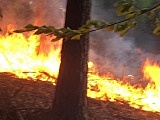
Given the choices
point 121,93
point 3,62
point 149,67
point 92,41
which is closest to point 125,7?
point 121,93

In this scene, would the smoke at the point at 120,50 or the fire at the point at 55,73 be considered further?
the smoke at the point at 120,50

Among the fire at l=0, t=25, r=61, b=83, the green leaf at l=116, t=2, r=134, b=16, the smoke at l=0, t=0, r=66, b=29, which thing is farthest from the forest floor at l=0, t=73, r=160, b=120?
the smoke at l=0, t=0, r=66, b=29

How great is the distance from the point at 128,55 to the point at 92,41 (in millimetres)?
2517

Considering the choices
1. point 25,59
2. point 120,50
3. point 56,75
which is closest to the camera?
point 56,75

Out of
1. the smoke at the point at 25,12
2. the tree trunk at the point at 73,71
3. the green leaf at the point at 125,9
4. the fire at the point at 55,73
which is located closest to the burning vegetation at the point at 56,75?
the fire at the point at 55,73

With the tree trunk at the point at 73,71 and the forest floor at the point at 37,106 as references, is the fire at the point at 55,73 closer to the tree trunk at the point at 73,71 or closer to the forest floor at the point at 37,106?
the forest floor at the point at 37,106

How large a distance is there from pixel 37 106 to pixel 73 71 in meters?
1.15

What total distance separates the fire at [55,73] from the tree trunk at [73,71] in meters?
1.06

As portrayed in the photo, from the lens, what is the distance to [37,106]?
5.61 meters

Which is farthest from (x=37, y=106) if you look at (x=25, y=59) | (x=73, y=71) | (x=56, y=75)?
(x=25, y=59)

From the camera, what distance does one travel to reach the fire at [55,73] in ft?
23.2

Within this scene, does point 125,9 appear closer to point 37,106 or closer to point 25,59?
point 37,106

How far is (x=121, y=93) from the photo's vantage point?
7559 millimetres

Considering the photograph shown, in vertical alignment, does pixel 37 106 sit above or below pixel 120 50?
below
